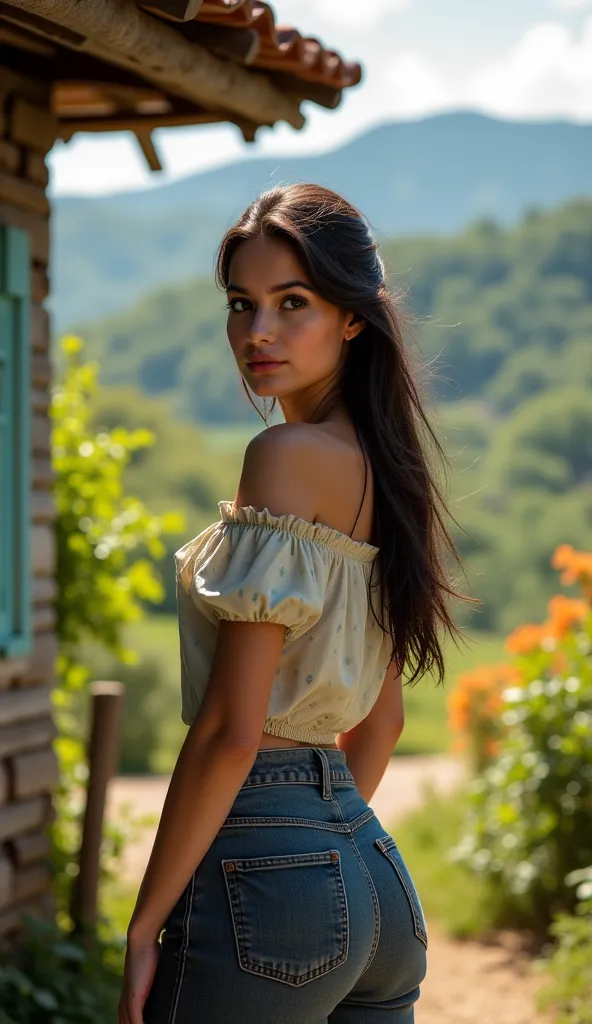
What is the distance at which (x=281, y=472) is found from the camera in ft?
5.30

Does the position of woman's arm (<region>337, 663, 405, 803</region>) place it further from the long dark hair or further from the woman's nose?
the woman's nose

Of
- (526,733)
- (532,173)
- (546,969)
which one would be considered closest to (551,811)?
(526,733)

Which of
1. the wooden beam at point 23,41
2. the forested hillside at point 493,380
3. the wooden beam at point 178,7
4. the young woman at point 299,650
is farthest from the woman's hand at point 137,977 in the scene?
the forested hillside at point 493,380

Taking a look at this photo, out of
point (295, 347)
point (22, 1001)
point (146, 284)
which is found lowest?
point (146, 284)

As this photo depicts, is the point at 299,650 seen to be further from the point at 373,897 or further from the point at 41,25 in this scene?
the point at 41,25

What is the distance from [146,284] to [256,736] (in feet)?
507

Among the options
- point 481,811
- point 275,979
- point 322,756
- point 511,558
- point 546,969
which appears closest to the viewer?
point 275,979

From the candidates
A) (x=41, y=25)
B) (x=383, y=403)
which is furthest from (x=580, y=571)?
(x=383, y=403)

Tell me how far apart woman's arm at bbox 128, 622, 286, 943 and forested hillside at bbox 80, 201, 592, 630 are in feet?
97.5

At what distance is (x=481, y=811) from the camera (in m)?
6.11

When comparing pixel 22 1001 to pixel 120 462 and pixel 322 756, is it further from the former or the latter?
pixel 120 462

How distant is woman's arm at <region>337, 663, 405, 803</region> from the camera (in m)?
2.01

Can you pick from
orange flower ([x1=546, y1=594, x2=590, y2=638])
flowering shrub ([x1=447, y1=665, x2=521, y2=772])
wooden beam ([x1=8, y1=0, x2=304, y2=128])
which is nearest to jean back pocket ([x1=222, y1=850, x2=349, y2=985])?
wooden beam ([x1=8, y1=0, x2=304, y2=128])

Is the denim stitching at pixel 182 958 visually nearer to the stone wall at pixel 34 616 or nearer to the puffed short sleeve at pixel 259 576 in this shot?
the puffed short sleeve at pixel 259 576
